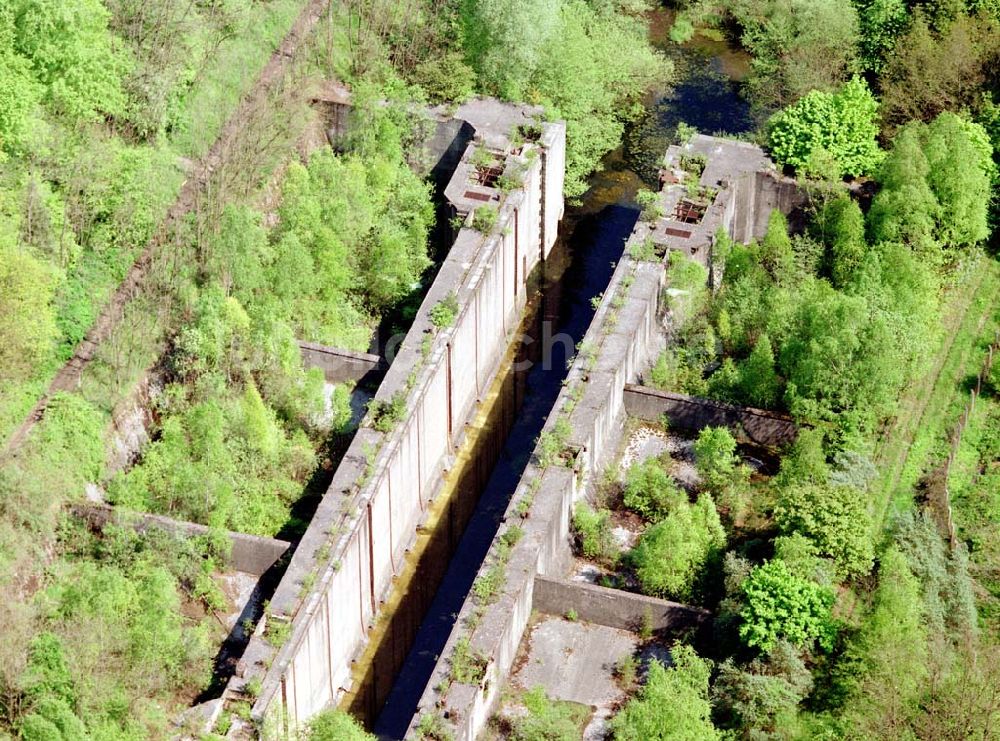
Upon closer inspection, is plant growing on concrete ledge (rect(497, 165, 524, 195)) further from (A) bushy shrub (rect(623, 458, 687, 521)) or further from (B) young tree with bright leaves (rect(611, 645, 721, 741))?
(B) young tree with bright leaves (rect(611, 645, 721, 741))

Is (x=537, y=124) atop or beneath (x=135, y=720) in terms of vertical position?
atop

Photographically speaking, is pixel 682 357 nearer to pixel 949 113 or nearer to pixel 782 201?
pixel 782 201

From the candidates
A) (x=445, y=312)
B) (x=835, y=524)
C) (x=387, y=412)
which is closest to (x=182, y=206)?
(x=445, y=312)

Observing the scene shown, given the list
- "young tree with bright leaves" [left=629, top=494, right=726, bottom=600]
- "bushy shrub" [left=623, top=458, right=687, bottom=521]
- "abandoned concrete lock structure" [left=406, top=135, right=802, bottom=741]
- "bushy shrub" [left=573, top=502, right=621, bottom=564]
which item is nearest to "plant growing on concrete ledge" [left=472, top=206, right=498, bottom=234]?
"abandoned concrete lock structure" [left=406, top=135, right=802, bottom=741]

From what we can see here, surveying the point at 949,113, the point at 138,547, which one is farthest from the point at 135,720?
the point at 949,113

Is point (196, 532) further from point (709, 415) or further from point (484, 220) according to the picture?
point (709, 415)

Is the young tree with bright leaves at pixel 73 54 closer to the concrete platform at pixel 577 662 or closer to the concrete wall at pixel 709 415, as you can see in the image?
the concrete wall at pixel 709 415
